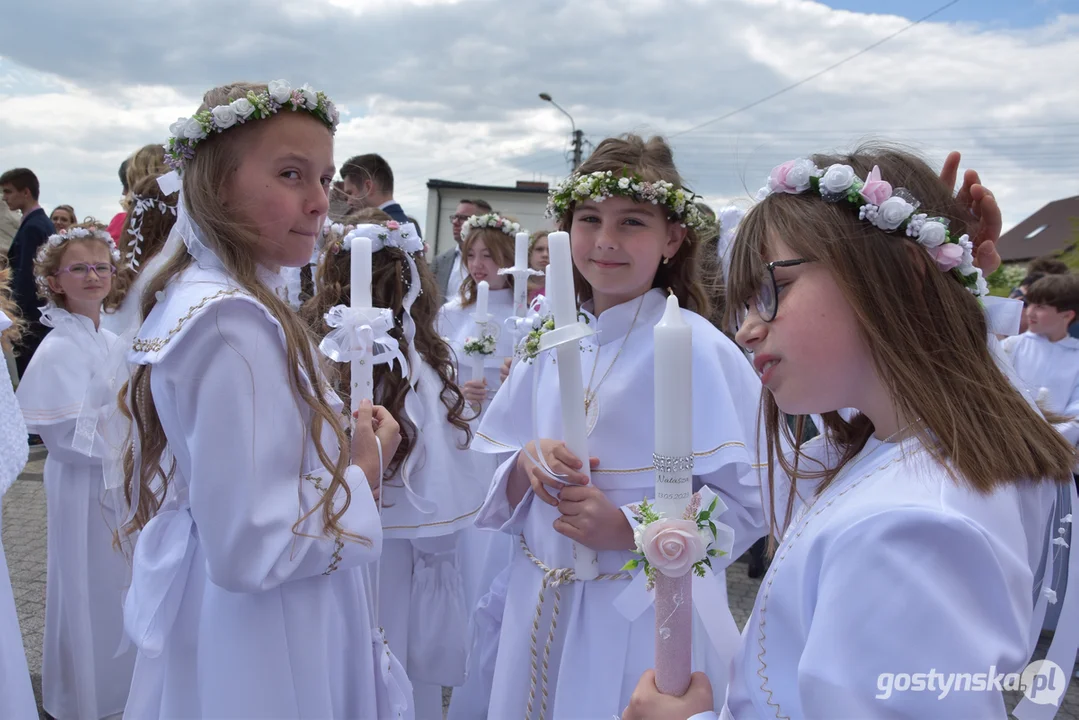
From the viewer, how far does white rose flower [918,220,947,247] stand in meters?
1.47

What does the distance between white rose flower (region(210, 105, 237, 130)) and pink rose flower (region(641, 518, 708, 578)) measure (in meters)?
1.60

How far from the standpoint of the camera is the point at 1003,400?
142 cm

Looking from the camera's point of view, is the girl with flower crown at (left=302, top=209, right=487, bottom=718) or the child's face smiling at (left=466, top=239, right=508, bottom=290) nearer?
the girl with flower crown at (left=302, top=209, right=487, bottom=718)

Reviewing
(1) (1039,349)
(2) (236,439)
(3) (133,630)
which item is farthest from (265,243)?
(1) (1039,349)

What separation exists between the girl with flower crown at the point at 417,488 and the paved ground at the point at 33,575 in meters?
2.31

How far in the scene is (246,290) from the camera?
6.57 feet

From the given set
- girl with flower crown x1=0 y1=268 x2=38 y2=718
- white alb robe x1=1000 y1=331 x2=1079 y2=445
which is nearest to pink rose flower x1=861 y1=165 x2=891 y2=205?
girl with flower crown x1=0 y1=268 x2=38 y2=718

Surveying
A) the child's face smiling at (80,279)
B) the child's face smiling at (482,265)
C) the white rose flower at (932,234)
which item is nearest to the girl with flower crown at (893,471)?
the white rose flower at (932,234)

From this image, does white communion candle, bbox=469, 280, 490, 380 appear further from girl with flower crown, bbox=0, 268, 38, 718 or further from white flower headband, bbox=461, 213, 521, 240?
girl with flower crown, bbox=0, 268, 38, 718

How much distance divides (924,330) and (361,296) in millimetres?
1808

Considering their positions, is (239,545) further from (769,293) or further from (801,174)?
(801,174)

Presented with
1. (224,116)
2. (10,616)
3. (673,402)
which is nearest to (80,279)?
(224,116)

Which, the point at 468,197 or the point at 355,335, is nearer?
the point at 355,335

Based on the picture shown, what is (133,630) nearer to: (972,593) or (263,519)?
(263,519)
